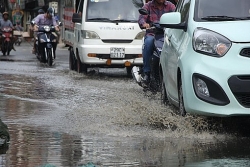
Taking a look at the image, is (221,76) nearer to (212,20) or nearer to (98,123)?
(212,20)

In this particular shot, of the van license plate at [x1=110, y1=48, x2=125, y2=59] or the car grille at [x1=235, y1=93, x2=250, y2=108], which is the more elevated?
the car grille at [x1=235, y1=93, x2=250, y2=108]

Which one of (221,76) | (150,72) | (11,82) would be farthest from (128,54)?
(221,76)

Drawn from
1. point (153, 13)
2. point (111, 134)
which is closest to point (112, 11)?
point (153, 13)

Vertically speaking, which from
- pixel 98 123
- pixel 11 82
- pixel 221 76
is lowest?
pixel 11 82

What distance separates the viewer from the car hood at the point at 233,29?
8009mm

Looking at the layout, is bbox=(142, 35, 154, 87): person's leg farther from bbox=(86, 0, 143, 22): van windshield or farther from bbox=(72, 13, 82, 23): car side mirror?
bbox=(72, 13, 82, 23): car side mirror

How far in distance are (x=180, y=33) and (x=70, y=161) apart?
2809 millimetres

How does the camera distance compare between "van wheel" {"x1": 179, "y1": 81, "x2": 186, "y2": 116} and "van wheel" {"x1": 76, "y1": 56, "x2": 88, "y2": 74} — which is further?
"van wheel" {"x1": 76, "y1": 56, "x2": 88, "y2": 74}

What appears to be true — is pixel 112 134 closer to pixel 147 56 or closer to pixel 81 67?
pixel 147 56

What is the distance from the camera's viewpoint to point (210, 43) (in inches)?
320

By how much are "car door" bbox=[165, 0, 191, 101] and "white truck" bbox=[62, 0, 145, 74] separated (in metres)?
8.03

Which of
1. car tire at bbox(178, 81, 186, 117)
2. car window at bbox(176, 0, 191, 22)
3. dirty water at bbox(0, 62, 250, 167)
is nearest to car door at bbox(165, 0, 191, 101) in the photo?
car window at bbox(176, 0, 191, 22)

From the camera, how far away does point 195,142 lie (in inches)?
308

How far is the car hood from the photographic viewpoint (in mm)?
8009
